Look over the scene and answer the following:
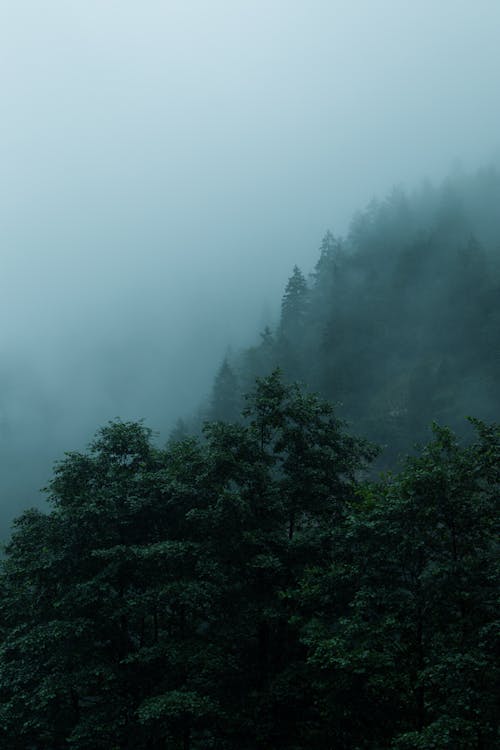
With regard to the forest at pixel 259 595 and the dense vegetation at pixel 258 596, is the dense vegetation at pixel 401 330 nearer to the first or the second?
the forest at pixel 259 595

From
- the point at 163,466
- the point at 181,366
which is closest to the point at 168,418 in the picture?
the point at 181,366

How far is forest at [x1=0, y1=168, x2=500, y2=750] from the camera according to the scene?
13102 mm

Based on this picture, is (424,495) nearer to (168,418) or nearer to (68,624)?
(68,624)

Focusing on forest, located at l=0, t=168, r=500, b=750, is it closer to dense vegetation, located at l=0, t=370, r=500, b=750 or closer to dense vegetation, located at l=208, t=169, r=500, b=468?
dense vegetation, located at l=0, t=370, r=500, b=750

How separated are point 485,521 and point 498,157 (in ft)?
445

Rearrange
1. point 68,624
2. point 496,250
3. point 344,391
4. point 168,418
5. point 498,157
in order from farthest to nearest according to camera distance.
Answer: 1. point 498,157
2. point 168,418
3. point 496,250
4. point 344,391
5. point 68,624

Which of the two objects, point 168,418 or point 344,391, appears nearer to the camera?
point 344,391

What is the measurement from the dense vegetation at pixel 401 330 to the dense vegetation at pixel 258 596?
1094 inches

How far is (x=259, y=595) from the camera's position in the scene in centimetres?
1761

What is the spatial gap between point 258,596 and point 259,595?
0.05 metres

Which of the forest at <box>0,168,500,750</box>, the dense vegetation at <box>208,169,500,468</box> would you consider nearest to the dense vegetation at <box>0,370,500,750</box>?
the forest at <box>0,168,500,750</box>

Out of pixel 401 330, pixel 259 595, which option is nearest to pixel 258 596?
pixel 259 595

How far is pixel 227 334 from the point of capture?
458ft

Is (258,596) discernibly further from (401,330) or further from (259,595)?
(401,330)
